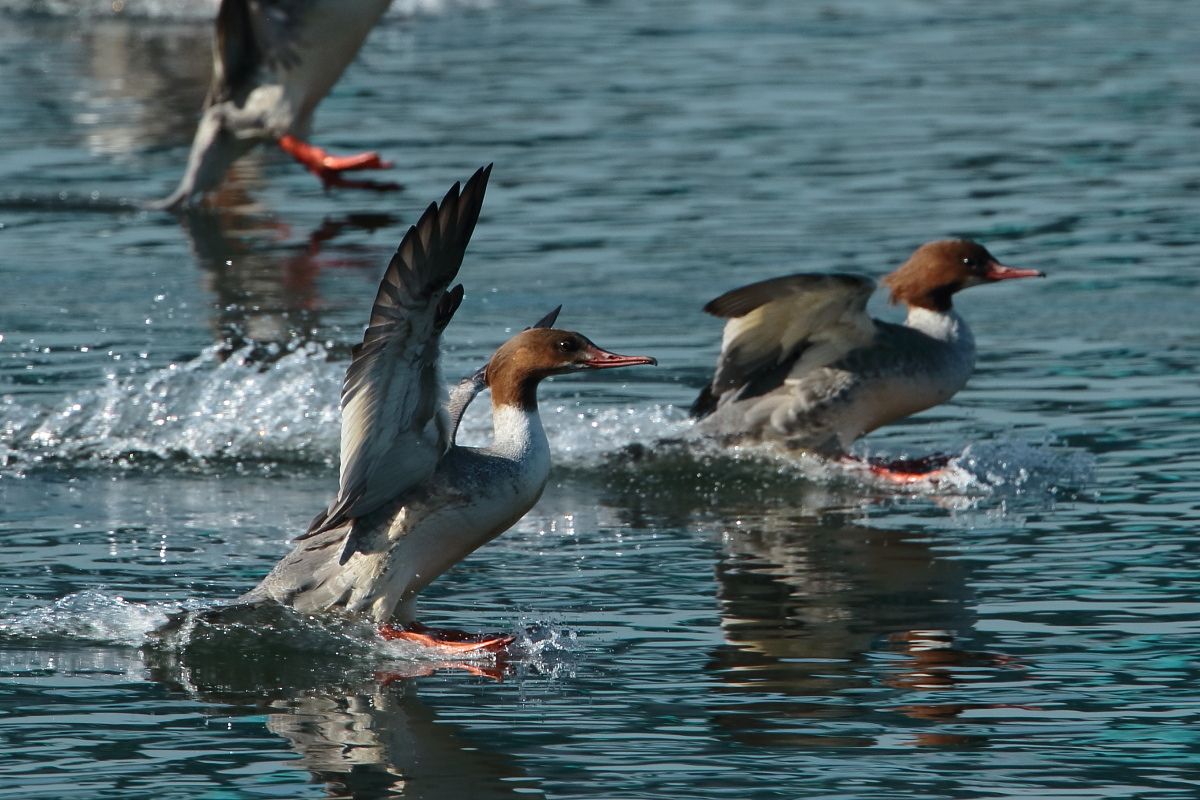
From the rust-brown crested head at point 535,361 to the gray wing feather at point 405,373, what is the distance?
0.88 feet

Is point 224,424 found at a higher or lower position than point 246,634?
higher

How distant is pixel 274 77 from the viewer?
13164mm

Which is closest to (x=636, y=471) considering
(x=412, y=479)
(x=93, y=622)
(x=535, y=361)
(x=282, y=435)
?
(x=282, y=435)

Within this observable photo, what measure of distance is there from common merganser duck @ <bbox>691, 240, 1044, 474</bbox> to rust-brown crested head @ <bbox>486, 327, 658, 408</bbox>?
2147 mm

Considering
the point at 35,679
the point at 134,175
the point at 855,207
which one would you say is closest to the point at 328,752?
the point at 35,679

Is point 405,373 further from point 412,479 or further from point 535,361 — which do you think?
point 535,361

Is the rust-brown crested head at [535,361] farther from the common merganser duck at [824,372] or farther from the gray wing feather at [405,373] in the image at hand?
the common merganser duck at [824,372]

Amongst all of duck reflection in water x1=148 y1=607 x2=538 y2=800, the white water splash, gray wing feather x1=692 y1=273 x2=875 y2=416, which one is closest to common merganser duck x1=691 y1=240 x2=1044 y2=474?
gray wing feather x1=692 y1=273 x2=875 y2=416

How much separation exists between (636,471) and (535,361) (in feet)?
7.38

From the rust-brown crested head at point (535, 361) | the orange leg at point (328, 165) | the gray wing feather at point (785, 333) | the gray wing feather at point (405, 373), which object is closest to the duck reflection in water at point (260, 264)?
the orange leg at point (328, 165)

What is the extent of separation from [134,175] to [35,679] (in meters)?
9.36

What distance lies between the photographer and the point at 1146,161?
14.1 m

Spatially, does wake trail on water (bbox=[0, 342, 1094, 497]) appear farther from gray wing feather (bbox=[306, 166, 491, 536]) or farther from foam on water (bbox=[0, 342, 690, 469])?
gray wing feather (bbox=[306, 166, 491, 536])

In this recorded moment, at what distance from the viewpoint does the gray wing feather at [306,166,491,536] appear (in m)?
5.39
